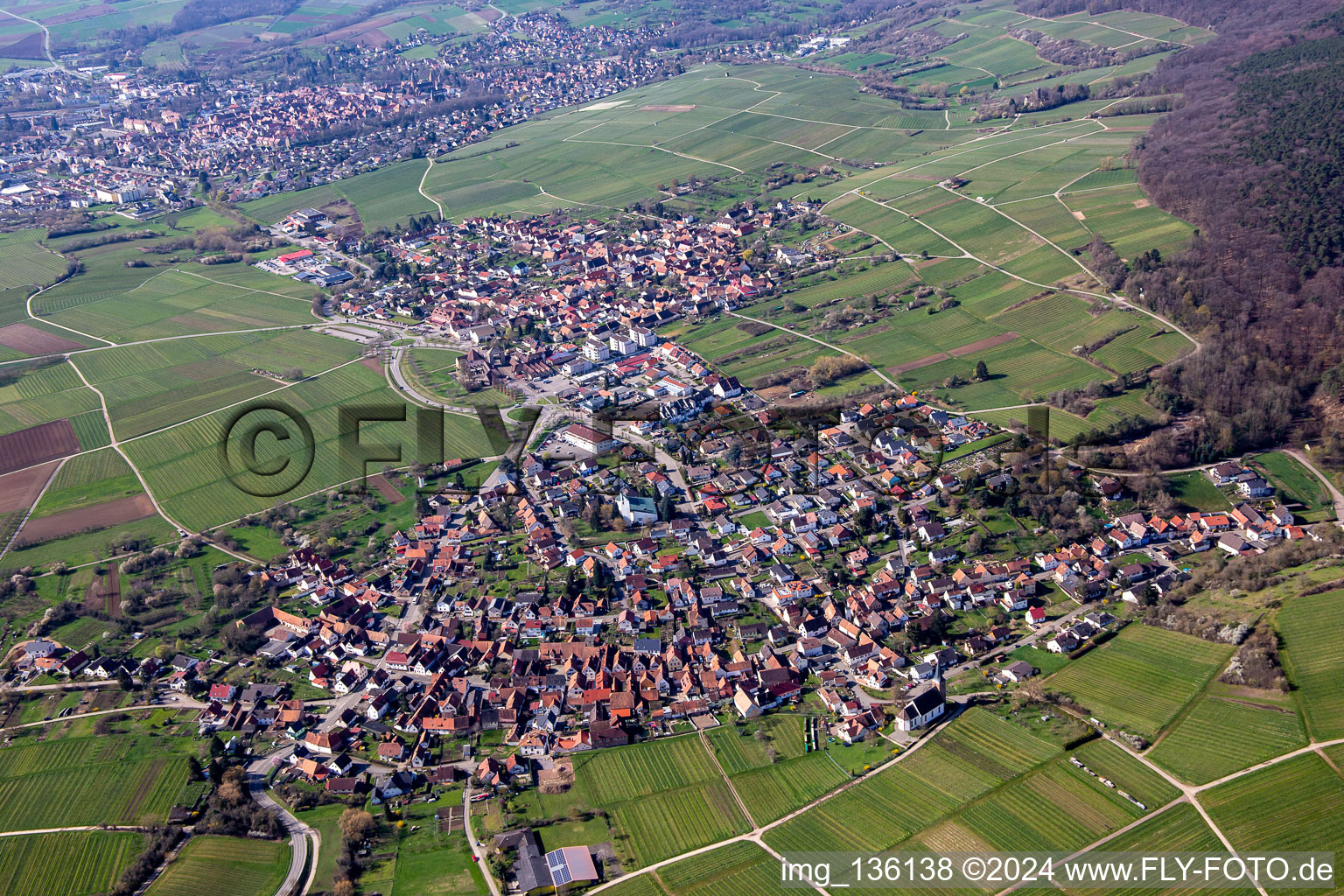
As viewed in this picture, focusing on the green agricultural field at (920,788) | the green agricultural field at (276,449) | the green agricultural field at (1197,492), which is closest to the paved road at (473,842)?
the green agricultural field at (920,788)

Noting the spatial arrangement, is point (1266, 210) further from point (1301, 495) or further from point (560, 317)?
point (560, 317)

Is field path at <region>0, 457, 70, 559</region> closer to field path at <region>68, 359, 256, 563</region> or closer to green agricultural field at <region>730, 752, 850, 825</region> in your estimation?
field path at <region>68, 359, 256, 563</region>

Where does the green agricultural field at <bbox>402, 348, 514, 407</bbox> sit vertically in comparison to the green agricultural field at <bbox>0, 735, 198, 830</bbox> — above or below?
above

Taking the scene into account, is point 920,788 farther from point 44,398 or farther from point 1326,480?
point 44,398

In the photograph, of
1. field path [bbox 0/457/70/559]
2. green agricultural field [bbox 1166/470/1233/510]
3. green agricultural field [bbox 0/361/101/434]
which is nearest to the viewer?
green agricultural field [bbox 1166/470/1233/510]

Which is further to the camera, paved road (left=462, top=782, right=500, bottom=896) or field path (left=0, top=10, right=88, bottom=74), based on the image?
field path (left=0, top=10, right=88, bottom=74)

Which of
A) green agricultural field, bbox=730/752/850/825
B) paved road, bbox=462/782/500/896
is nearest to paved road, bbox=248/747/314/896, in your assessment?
paved road, bbox=462/782/500/896

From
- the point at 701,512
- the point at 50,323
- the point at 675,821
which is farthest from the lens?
the point at 50,323

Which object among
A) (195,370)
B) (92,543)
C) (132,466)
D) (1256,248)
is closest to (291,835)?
(92,543)
